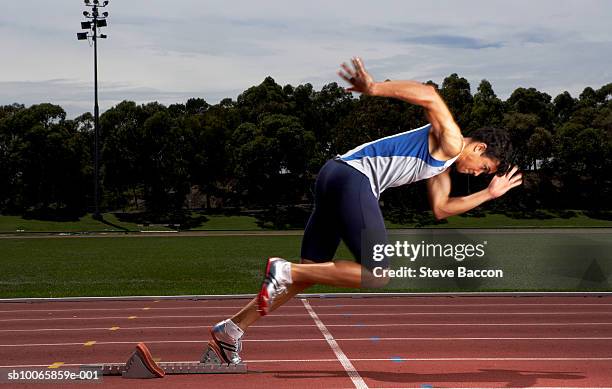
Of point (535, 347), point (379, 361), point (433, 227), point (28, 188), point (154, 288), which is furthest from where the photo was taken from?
point (28, 188)

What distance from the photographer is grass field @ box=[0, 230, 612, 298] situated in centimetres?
1669

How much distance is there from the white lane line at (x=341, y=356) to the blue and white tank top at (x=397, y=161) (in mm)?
2210

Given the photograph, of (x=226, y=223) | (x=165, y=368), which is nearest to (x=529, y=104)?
(x=226, y=223)

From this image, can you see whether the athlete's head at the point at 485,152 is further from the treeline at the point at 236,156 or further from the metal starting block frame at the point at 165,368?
the treeline at the point at 236,156

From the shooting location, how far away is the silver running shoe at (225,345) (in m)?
5.93

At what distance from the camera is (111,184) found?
61750 millimetres

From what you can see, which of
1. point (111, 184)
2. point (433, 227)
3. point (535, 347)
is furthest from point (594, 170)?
point (535, 347)

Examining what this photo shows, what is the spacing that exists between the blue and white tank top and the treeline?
50.5m

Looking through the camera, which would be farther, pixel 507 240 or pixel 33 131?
pixel 33 131

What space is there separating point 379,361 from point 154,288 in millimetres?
9504

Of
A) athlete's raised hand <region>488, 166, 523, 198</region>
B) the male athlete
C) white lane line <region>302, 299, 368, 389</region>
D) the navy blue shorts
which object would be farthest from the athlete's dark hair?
white lane line <region>302, 299, 368, 389</region>

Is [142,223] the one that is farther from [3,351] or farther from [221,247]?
[3,351]

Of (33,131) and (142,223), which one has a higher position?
(33,131)

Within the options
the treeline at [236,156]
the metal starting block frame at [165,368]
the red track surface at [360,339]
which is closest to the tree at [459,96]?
the treeline at [236,156]
